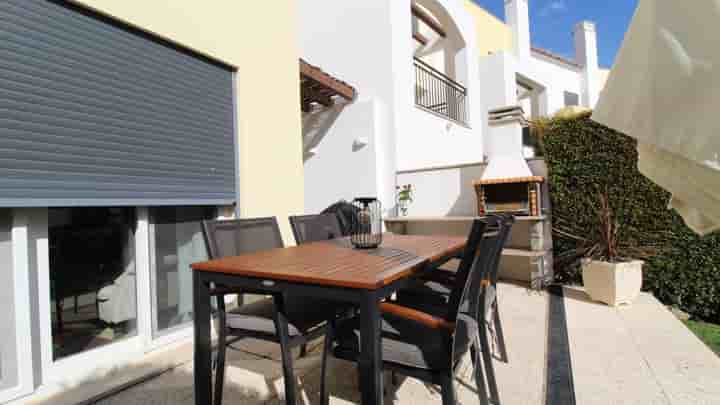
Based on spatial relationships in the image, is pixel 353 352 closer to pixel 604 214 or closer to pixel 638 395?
pixel 638 395

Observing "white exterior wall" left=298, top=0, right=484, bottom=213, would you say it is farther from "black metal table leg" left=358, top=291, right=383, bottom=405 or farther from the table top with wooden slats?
"black metal table leg" left=358, top=291, right=383, bottom=405

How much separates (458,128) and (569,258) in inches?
169

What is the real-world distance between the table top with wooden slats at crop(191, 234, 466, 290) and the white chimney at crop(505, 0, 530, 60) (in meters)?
13.8

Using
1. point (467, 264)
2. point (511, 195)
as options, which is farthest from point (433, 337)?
point (511, 195)

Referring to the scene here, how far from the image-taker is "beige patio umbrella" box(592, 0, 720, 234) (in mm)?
882

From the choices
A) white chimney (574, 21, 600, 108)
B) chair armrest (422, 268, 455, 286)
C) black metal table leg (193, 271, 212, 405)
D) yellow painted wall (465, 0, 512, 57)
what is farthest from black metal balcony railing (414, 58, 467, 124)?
white chimney (574, 21, 600, 108)

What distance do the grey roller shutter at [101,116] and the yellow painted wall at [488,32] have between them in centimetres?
1244

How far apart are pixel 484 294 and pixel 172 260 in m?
2.63

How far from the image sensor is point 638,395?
2232mm

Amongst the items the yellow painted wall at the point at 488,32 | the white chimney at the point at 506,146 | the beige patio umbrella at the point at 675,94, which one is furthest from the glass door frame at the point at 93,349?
the yellow painted wall at the point at 488,32

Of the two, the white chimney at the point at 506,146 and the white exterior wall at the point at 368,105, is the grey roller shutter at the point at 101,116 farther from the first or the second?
the white chimney at the point at 506,146

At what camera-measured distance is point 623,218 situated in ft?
15.3

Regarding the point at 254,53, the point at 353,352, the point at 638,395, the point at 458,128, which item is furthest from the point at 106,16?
the point at 458,128

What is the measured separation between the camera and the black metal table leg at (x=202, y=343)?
1.95m
